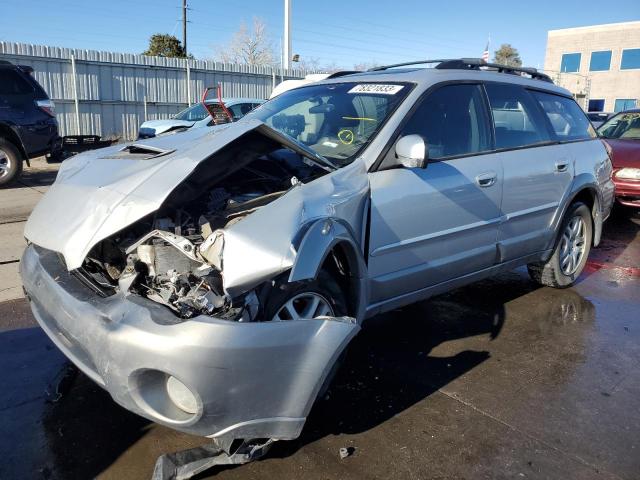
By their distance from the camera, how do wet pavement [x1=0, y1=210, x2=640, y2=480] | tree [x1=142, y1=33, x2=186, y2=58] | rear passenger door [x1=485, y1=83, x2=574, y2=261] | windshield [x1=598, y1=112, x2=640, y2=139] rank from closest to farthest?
wet pavement [x1=0, y1=210, x2=640, y2=480]
rear passenger door [x1=485, y1=83, x2=574, y2=261]
windshield [x1=598, y1=112, x2=640, y2=139]
tree [x1=142, y1=33, x2=186, y2=58]

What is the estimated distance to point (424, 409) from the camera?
3.00 metres

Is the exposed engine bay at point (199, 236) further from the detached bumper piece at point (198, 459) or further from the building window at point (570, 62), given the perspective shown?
the building window at point (570, 62)

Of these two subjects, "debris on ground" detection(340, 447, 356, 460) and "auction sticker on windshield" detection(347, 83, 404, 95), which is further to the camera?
"auction sticker on windshield" detection(347, 83, 404, 95)

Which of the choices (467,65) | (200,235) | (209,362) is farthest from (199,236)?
(467,65)

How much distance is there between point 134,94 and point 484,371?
1580cm

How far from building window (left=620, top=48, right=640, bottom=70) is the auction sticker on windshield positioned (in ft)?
147

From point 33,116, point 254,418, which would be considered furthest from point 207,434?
point 33,116

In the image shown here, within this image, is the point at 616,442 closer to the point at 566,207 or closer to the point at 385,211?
the point at 385,211

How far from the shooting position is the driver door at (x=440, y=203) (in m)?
3.09

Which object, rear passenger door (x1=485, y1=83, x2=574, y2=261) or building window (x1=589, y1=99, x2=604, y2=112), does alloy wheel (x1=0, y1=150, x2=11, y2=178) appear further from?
building window (x1=589, y1=99, x2=604, y2=112)

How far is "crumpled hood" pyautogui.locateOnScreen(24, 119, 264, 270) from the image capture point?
2.39 m

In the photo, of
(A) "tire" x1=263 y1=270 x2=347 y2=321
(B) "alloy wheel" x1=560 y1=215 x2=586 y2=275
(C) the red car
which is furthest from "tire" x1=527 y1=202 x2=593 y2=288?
(C) the red car

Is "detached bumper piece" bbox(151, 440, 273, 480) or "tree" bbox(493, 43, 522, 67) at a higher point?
"tree" bbox(493, 43, 522, 67)

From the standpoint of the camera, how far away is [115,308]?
7.14 ft
